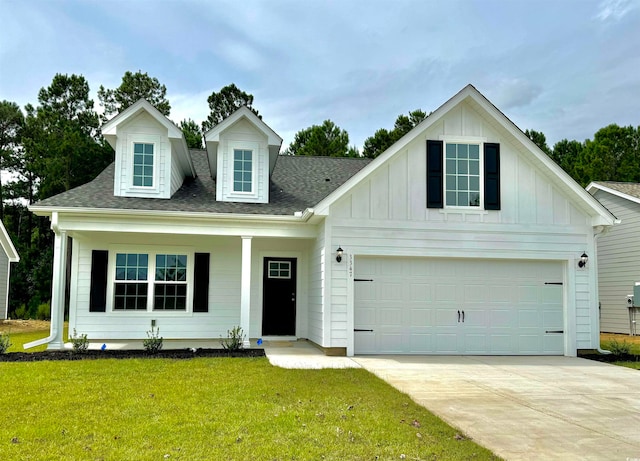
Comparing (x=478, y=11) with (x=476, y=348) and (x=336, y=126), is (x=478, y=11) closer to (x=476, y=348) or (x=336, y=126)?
(x=476, y=348)

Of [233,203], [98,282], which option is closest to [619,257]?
[233,203]

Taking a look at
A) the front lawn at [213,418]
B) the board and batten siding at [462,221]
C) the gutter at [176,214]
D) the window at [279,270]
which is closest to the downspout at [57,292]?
the gutter at [176,214]

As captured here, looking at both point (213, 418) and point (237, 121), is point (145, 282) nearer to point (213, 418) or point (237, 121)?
point (237, 121)

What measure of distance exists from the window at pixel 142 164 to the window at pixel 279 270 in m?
3.67

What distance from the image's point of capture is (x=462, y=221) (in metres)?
11.4

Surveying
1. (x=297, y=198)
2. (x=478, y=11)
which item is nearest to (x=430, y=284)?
(x=297, y=198)

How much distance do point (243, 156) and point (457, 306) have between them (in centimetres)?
621

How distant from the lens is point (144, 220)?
1141cm

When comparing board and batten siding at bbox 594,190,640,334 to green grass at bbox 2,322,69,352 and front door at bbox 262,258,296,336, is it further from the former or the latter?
green grass at bbox 2,322,69,352

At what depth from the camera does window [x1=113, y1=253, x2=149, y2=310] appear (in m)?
13.0

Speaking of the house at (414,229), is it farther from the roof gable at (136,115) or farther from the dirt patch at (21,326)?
the dirt patch at (21,326)

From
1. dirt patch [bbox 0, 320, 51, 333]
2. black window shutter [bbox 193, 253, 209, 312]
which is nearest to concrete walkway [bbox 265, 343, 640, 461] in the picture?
black window shutter [bbox 193, 253, 209, 312]

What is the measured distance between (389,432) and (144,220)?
796cm

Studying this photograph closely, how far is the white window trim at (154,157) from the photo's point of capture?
12.3m
